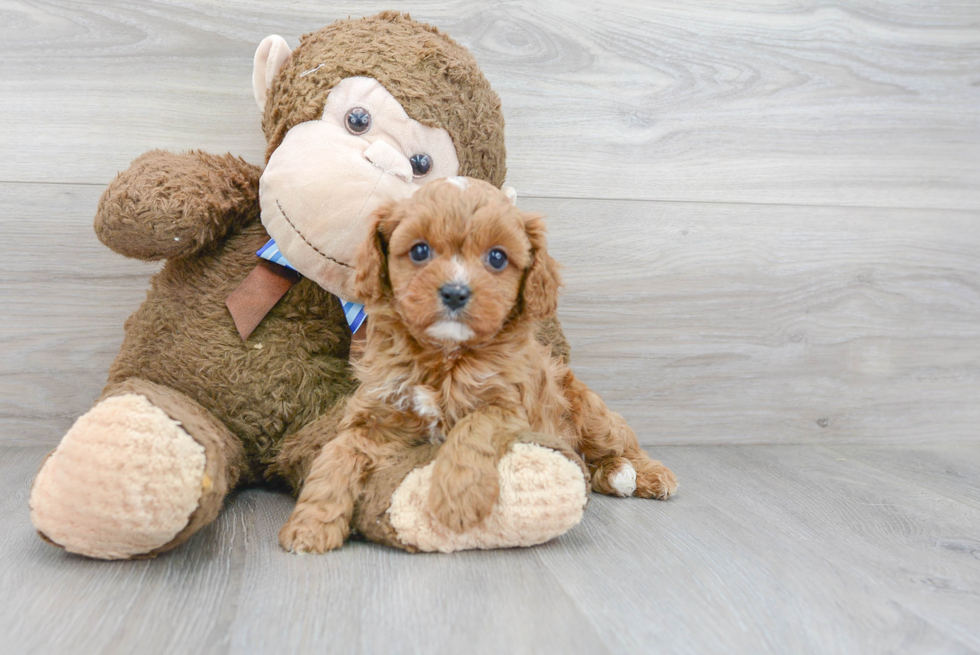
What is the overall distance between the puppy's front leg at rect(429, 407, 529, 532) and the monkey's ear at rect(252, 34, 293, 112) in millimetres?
679

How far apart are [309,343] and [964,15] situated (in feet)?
5.35

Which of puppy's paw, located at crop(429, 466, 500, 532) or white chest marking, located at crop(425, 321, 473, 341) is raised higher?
white chest marking, located at crop(425, 321, 473, 341)

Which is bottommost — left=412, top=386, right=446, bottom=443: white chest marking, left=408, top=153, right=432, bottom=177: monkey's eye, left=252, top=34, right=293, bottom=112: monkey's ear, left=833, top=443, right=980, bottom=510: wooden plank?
left=833, top=443, right=980, bottom=510: wooden plank

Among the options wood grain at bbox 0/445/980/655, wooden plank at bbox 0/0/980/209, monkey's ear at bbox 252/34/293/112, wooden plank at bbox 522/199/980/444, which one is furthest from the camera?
wooden plank at bbox 522/199/980/444

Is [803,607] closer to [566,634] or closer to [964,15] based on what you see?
[566,634]

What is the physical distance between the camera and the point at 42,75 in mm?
1433

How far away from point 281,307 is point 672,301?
863mm

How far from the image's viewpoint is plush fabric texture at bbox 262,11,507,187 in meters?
1.17

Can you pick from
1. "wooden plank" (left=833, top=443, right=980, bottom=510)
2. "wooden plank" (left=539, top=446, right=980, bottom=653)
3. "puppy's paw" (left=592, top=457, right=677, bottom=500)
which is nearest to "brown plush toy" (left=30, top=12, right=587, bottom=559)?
"wooden plank" (left=539, top=446, right=980, bottom=653)

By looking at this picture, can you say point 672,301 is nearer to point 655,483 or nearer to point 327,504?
point 655,483

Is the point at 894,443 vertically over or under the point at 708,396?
under

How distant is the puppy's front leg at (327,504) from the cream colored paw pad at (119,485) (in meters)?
0.14

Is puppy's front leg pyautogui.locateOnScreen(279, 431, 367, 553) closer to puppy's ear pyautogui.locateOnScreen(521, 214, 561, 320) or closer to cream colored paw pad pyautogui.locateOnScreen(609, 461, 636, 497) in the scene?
puppy's ear pyautogui.locateOnScreen(521, 214, 561, 320)

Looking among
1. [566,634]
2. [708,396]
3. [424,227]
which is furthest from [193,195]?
[708,396]
